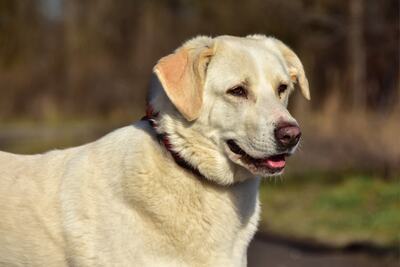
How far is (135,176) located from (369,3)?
15.3 m

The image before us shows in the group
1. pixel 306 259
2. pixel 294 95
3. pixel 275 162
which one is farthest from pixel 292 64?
pixel 294 95

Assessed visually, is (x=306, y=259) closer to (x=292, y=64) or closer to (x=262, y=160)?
(x=292, y=64)

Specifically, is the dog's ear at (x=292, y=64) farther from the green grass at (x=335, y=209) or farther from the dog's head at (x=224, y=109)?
the green grass at (x=335, y=209)

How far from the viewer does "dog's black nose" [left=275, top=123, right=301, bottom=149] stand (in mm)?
4883

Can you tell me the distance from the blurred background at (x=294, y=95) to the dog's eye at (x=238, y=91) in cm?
408

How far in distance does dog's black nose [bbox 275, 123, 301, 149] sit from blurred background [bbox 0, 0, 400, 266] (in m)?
4.19

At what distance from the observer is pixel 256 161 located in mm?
5086

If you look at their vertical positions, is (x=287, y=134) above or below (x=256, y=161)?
above

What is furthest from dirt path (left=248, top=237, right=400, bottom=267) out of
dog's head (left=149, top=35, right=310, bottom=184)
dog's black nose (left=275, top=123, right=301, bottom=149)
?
dog's black nose (left=275, top=123, right=301, bottom=149)

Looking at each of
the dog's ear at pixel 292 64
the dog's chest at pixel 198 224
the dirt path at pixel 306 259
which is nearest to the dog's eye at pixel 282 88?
the dog's ear at pixel 292 64

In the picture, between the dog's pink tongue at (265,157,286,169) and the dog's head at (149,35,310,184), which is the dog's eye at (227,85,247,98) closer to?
the dog's head at (149,35,310,184)

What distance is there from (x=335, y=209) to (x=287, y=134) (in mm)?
6837

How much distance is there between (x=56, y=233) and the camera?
500cm

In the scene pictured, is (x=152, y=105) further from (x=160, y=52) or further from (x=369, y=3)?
(x=160, y=52)
